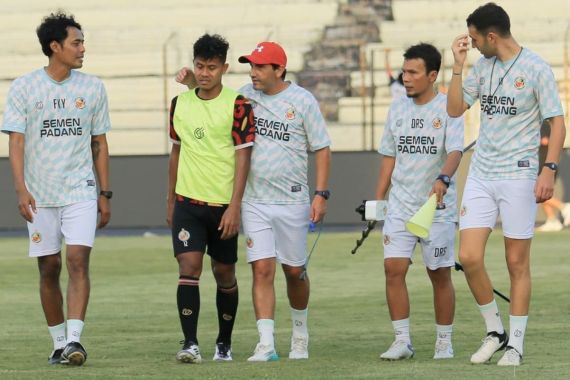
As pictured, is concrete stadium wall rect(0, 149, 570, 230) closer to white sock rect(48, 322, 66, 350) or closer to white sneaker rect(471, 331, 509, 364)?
white sock rect(48, 322, 66, 350)

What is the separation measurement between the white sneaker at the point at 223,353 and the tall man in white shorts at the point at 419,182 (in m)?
0.89

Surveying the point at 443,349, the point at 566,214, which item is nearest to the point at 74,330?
the point at 443,349

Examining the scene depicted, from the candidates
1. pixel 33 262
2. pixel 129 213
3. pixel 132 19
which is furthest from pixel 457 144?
pixel 132 19

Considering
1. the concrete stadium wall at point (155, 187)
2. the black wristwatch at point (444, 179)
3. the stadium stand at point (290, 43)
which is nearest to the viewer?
the black wristwatch at point (444, 179)

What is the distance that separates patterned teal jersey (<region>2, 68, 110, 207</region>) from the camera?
8.35 m

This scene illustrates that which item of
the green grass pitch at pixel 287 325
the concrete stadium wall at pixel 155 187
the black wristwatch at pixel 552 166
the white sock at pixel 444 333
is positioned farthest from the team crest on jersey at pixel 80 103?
the concrete stadium wall at pixel 155 187

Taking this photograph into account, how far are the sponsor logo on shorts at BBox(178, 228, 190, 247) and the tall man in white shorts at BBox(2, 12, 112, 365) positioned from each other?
46cm

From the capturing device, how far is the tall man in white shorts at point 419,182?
845 centimetres

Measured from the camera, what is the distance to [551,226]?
2208cm

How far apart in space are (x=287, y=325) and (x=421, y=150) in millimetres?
2503

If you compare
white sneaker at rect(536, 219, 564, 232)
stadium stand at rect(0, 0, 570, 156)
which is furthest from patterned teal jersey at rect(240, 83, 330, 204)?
stadium stand at rect(0, 0, 570, 156)

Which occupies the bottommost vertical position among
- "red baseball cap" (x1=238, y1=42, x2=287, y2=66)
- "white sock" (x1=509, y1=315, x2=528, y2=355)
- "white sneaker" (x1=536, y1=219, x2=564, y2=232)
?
"white sneaker" (x1=536, y1=219, x2=564, y2=232)

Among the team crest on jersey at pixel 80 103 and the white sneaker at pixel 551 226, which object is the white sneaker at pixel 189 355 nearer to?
the team crest on jersey at pixel 80 103

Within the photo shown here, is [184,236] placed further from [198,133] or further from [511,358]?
[511,358]
